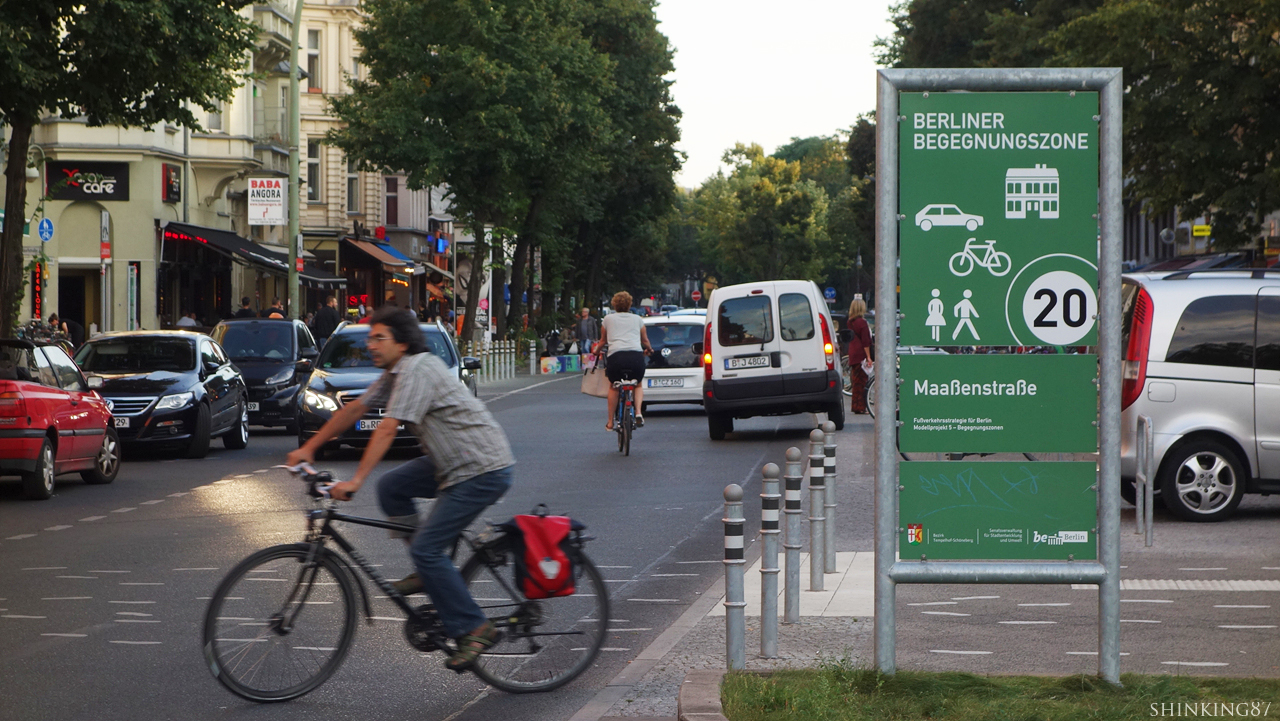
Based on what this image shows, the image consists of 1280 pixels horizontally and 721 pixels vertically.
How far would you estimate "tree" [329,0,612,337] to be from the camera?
43781 millimetres

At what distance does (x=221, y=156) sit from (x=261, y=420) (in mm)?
21777

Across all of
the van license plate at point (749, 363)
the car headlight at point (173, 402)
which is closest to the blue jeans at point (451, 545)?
the car headlight at point (173, 402)

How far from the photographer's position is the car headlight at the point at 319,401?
1941cm

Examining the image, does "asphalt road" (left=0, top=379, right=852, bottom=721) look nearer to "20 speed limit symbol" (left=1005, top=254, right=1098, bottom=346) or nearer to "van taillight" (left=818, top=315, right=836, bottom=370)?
"van taillight" (left=818, top=315, right=836, bottom=370)

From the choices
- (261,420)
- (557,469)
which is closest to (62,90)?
(261,420)

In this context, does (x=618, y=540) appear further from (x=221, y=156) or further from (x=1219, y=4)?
(x=221, y=156)

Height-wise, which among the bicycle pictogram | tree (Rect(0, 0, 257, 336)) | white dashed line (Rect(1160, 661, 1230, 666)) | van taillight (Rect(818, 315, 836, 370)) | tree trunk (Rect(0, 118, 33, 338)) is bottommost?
white dashed line (Rect(1160, 661, 1230, 666))

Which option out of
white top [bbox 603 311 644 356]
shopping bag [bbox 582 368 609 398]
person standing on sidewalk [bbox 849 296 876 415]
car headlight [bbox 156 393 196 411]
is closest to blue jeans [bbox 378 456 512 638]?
white top [bbox 603 311 644 356]

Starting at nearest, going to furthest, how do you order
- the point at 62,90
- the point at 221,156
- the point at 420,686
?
the point at 420,686, the point at 62,90, the point at 221,156

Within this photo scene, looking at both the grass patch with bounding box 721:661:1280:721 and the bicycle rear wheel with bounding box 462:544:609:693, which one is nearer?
the grass patch with bounding box 721:661:1280:721

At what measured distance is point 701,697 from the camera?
6.29 metres

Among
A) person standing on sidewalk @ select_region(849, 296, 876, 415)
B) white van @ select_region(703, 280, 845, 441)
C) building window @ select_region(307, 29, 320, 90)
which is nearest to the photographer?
white van @ select_region(703, 280, 845, 441)

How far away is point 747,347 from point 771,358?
0.35 m

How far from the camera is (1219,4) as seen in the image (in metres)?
29.2
